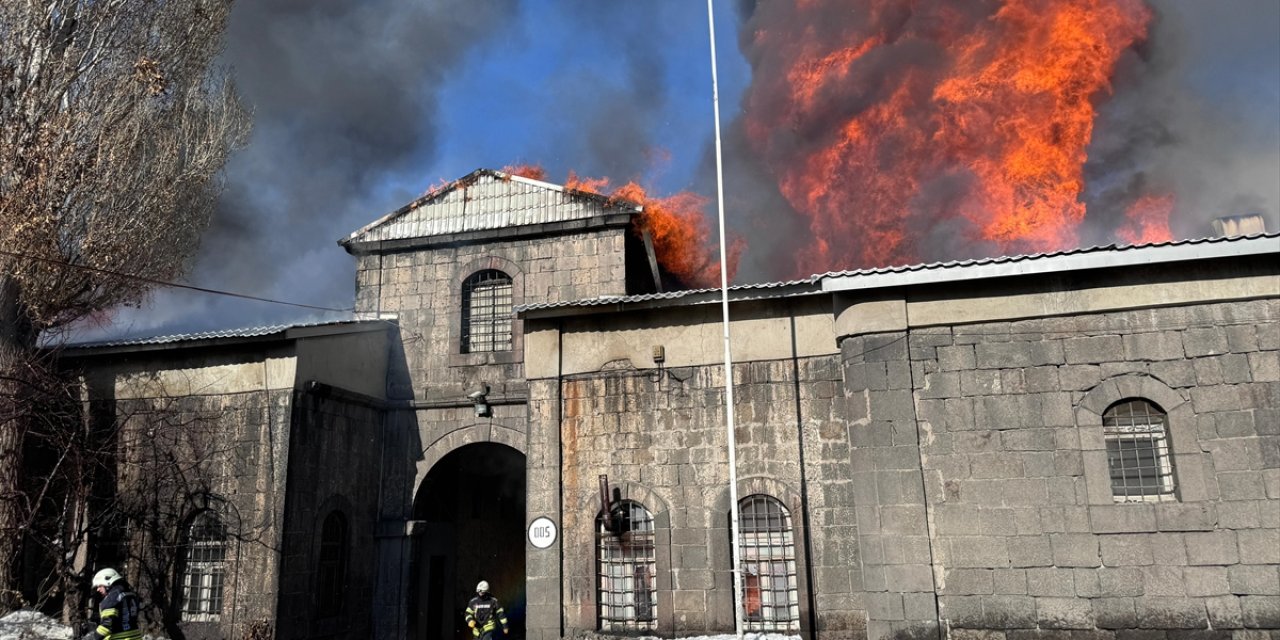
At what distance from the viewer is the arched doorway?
1817 cm

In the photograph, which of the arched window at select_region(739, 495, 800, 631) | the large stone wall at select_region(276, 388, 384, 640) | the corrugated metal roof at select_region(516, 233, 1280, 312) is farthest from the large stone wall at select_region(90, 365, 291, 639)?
the corrugated metal roof at select_region(516, 233, 1280, 312)

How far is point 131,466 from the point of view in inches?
618

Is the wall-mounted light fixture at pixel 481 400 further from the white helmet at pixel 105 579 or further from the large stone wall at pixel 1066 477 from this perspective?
the large stone wall at pixel 1066 477

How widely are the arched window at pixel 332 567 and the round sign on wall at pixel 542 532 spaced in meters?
4.44

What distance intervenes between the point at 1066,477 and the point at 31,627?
16.4 m

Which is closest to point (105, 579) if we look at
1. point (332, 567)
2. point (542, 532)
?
point (332, 567)

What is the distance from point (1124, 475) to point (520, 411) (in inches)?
433

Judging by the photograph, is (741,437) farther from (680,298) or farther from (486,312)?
(486,312)

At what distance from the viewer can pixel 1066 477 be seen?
10.8 meters

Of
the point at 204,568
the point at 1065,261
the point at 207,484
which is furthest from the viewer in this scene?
the point at 207,484

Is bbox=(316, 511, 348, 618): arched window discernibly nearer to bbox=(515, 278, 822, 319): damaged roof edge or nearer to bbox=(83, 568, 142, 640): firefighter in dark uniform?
bbox=(83, 568, 142, 640): firefighter in dark uniform

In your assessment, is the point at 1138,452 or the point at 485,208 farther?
the point at 485,208

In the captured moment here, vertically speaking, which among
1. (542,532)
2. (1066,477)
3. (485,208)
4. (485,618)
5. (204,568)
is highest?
(485,208)

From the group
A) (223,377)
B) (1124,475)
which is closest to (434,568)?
(223,377)
